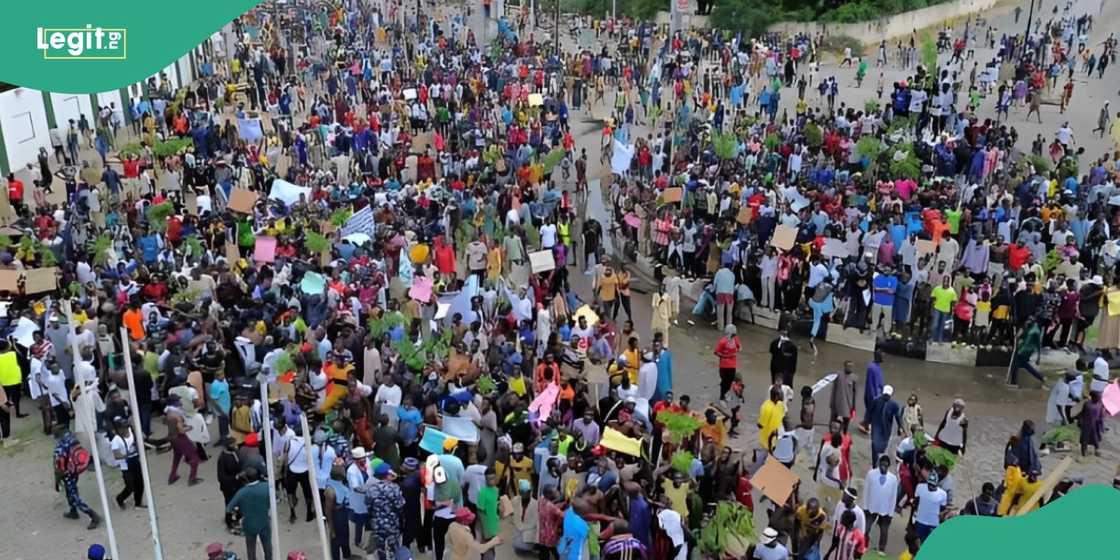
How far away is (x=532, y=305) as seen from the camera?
47.5 feet

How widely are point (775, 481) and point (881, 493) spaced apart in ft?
3.60

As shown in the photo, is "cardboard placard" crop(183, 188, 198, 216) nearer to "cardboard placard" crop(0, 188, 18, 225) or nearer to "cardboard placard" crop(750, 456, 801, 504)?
"cardboard placard" crop(0, 188, 18, 225)

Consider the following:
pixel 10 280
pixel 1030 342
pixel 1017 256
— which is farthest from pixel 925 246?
pixel 10 280

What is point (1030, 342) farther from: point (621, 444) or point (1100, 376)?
point (621, 444)

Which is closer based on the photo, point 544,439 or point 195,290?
point 544,439

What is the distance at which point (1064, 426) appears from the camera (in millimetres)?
12883

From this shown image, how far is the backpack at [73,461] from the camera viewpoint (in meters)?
10.4

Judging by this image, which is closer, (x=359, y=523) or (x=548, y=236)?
(x=359, y=523)

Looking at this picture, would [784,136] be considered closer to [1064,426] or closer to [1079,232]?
[1079,232]

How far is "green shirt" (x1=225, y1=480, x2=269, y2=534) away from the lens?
942 cm

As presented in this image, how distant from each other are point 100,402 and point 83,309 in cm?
258

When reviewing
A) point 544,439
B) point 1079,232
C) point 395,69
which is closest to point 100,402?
point 544,439

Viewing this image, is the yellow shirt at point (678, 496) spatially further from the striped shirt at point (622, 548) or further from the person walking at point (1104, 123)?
the person walking at point (1104, 123)

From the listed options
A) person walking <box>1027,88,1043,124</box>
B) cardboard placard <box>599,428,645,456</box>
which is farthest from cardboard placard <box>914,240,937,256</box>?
person walking <box>1027,88,1043,124</box>
